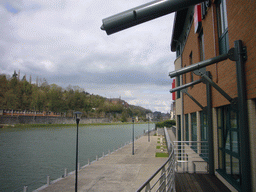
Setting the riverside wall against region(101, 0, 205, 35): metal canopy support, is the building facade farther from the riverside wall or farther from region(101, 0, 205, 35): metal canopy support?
the riverside wall

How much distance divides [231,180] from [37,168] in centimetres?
2116

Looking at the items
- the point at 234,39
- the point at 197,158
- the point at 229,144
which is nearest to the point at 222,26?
the point at 234,39

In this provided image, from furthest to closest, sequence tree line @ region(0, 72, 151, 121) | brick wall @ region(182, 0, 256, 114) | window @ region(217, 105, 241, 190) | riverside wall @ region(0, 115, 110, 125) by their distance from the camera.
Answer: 1. tree line @ region(0, 72, 151, 121)
2. riverside wall @ region(0, 115, 110, 125)
3. window @ region(217, 105, 241, 190)
4. brick wall @ region(182, 0, 256, 114)

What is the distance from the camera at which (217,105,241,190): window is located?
5.61m

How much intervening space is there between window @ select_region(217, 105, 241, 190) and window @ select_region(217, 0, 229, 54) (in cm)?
199

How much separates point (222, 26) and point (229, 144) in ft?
12.8

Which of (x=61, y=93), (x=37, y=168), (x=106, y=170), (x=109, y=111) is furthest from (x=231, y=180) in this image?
(x=109, y=111)

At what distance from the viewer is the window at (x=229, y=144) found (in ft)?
18.4

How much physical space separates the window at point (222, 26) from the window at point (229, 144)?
1988 millimetres

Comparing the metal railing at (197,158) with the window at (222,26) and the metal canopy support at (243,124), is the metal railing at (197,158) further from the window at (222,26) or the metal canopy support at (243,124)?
the window at (222,26)

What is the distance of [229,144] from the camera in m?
6.25

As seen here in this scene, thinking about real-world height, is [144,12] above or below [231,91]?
above

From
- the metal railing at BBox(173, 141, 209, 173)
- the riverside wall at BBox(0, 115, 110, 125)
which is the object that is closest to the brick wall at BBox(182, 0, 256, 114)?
Answer: the metal railing at BBox(173, 141, 209, 173)

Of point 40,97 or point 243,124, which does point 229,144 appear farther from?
point 40,97
